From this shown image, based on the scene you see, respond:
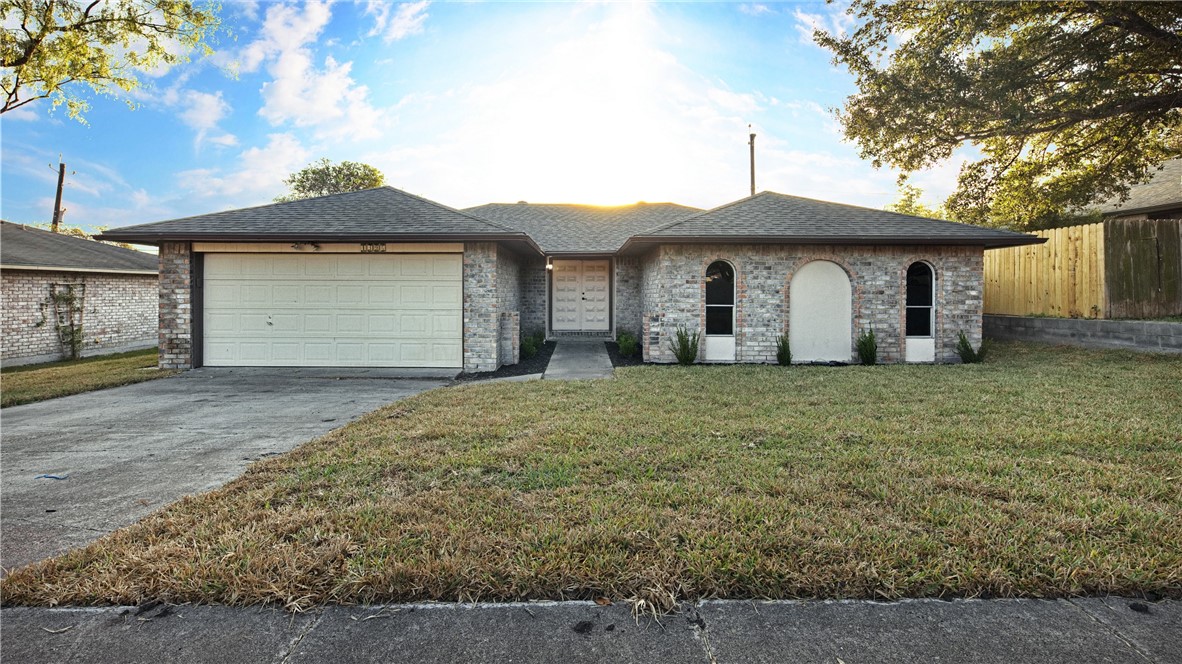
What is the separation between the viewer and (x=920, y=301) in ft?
36.6

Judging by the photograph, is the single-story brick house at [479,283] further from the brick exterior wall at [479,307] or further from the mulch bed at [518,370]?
the mulch bed at [518,370]

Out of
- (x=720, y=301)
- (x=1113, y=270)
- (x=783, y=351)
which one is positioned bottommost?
(x=783, y=351)

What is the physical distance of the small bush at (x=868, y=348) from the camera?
35.1 ft

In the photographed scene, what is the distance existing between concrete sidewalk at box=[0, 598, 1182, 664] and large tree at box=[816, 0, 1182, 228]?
12684 mm

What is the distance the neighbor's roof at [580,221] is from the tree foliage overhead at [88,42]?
851cm

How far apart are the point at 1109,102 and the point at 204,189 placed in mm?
26972

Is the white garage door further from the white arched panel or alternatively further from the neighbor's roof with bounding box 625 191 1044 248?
the white arched panel

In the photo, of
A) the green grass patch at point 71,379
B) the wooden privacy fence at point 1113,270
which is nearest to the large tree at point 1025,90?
the wooden privacy fence at point 1113,270

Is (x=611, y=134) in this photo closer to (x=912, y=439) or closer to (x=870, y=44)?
(x=870, y=44)

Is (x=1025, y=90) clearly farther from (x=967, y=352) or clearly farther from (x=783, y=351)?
(x=783, y=351)

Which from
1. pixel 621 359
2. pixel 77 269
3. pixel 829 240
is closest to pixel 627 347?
pixel 621 359

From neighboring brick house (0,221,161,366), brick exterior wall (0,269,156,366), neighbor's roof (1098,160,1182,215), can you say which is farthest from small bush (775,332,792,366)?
brick exterior wall (0,269,156,366)

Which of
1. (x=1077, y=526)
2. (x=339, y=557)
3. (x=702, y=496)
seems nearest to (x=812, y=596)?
(x=702, y=496)

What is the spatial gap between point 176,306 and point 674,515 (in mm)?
11517
